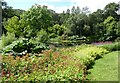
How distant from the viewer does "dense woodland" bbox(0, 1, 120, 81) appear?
308 inches

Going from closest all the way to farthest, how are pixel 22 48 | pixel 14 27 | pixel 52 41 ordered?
pixel 22 48 → pixel 52 41 → pixel 14 27

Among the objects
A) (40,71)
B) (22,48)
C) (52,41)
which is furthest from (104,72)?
(52,41)

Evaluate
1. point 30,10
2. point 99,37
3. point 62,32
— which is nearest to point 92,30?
point 99,37

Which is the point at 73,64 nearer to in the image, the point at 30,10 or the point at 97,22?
the point at 30,10

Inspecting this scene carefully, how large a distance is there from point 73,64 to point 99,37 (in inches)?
914

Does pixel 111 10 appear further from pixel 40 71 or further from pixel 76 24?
pixel 40 71

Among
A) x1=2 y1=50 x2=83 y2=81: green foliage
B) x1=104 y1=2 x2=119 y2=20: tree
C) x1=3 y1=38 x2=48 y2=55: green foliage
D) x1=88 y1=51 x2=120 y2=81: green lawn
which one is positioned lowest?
x1=88 y1=51 x2=120 y2=81: green lawn

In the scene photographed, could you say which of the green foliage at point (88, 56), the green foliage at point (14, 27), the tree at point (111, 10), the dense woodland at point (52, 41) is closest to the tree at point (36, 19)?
the dense woodland at point (52, 41)

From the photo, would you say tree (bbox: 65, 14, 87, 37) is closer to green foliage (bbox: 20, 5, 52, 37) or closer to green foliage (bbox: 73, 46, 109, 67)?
green foliage (bbox: 20, 5, 52, 37)

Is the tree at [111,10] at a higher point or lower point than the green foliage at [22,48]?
higher

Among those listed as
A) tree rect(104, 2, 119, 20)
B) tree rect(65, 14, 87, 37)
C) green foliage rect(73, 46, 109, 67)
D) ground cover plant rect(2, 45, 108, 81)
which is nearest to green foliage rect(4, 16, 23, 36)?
tree rect(65, 14, 87, 37)

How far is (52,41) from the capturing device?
24.9 m

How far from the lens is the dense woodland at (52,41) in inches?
308

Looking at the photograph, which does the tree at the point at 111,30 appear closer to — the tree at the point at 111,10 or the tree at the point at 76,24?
the tree at the point at 76,24
